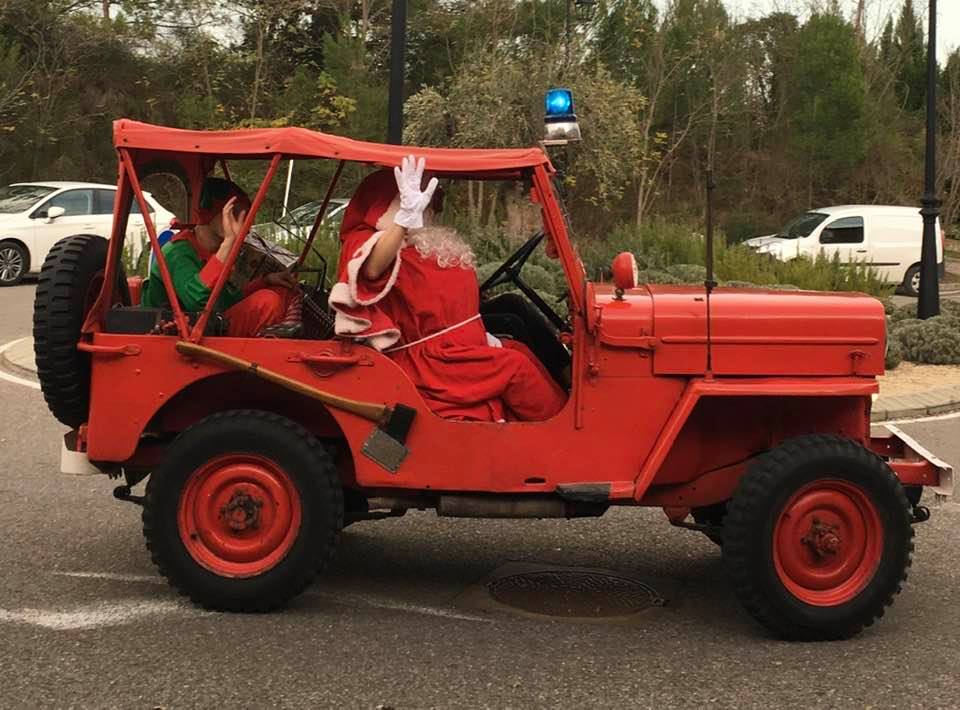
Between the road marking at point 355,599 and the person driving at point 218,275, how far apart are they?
1.14 m

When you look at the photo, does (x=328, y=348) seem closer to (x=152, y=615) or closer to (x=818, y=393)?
(x=152, y=615)

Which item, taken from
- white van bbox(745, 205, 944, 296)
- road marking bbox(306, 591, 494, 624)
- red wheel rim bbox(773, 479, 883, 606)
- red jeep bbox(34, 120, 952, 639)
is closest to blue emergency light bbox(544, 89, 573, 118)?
red jeep bbox(34, 120, 952, 639)

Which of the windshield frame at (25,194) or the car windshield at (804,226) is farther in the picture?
the car windshield at (804,226)

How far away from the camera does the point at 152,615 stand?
14.9 feet

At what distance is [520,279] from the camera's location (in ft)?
17.2

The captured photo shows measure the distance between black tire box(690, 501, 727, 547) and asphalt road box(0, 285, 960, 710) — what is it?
25cm

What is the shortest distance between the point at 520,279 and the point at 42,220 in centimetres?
1410

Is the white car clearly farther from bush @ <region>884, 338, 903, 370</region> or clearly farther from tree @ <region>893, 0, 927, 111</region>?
tree @ <region>893, 0, 927, 111</region>

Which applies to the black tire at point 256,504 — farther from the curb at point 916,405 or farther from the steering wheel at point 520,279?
the curb at point 916,405

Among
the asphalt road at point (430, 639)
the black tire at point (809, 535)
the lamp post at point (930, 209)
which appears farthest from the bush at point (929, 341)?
the black tire at point (809, 535)

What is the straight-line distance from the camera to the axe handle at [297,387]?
4.44 m

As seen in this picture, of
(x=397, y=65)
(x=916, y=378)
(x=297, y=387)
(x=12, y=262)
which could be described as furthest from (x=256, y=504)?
(x=12, y=262)

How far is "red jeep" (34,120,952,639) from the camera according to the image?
14.5 feet

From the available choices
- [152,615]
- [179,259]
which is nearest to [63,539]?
[152,615]
